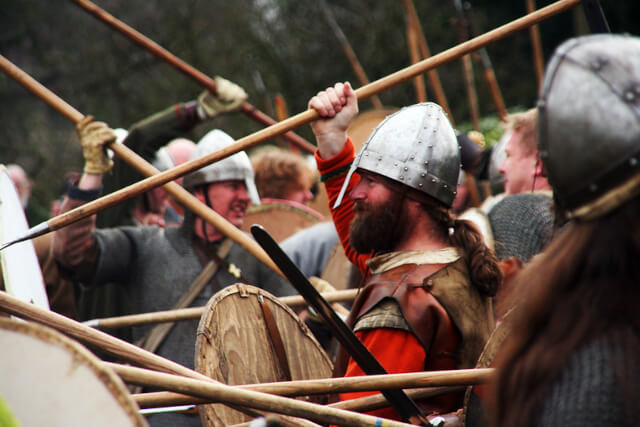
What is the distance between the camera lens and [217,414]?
2.44 metres

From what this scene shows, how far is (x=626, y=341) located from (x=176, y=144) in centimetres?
465

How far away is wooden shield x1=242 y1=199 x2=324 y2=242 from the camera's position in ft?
17.2

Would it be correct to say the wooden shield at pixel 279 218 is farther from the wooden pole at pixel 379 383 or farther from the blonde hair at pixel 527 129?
the wooden pole at pixel 379 383

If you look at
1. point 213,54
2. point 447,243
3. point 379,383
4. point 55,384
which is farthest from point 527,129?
point 213,54

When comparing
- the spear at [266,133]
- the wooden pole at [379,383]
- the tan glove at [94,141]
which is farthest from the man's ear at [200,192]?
the wooden pole at [379,383]

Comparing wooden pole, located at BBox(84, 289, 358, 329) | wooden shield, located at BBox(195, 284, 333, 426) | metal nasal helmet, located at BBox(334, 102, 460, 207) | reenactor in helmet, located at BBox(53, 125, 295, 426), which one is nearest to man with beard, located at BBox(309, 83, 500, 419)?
metal nasal helmet, located at BBox(334, 102, 460, 207)

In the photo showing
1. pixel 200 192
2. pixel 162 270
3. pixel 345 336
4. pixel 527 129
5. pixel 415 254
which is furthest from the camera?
pixel 200 192

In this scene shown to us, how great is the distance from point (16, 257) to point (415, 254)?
1.52m

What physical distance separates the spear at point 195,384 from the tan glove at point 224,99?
300 centimetres

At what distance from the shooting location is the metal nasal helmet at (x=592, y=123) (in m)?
1.45

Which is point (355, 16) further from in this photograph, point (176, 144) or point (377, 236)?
point (377, 236)

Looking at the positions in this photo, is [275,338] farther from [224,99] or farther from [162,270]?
[224,99]

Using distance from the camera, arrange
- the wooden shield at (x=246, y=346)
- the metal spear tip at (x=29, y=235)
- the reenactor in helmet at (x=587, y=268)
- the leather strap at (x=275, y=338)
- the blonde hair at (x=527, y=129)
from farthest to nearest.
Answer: the blonde hair at (x=527, y=129) < the metal spear tip at (x=29, y=235) < the leather strap at (x=275, y=338) < the wooden shield at (x=246, y=346) < the reenactor in helmet at (x=587, y=268)

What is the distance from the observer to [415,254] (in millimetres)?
2750
